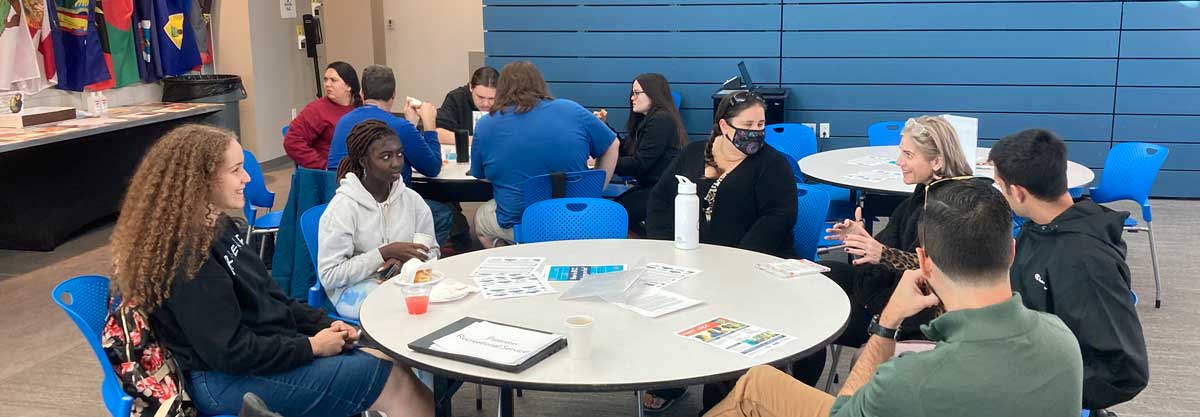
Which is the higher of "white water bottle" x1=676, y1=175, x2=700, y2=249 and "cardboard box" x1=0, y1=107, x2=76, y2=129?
"cardboard box" x1=0, y1=107, x2=76, y2=129

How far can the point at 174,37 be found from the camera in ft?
27.1

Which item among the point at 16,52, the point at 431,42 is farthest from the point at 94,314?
the point at 431,42

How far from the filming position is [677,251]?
3.29 m

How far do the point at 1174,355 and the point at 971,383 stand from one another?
314 centimetres

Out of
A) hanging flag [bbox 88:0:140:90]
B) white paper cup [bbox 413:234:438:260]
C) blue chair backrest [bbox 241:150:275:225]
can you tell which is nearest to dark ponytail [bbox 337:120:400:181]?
white paper cup [bbox 413:234:438:260]

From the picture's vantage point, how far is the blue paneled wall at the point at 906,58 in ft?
23.8

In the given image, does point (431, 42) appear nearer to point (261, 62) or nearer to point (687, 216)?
point (261, 62)

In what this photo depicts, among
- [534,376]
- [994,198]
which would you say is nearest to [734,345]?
[534,376]

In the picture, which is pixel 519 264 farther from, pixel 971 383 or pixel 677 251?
pixel 971 383

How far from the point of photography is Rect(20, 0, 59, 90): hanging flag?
6.77 meters

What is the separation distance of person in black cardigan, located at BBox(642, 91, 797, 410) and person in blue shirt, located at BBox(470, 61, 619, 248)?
107 centimetres

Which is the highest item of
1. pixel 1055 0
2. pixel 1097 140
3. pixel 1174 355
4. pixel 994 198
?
pixel 1055 0

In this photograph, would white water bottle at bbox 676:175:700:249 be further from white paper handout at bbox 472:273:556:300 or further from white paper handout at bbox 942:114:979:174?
white paper handout at bbox 942:114:979:174

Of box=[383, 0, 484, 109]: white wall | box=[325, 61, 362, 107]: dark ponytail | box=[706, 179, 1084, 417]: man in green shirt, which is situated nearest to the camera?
box=[706, 179, 1084, 417]: man in green shirt
